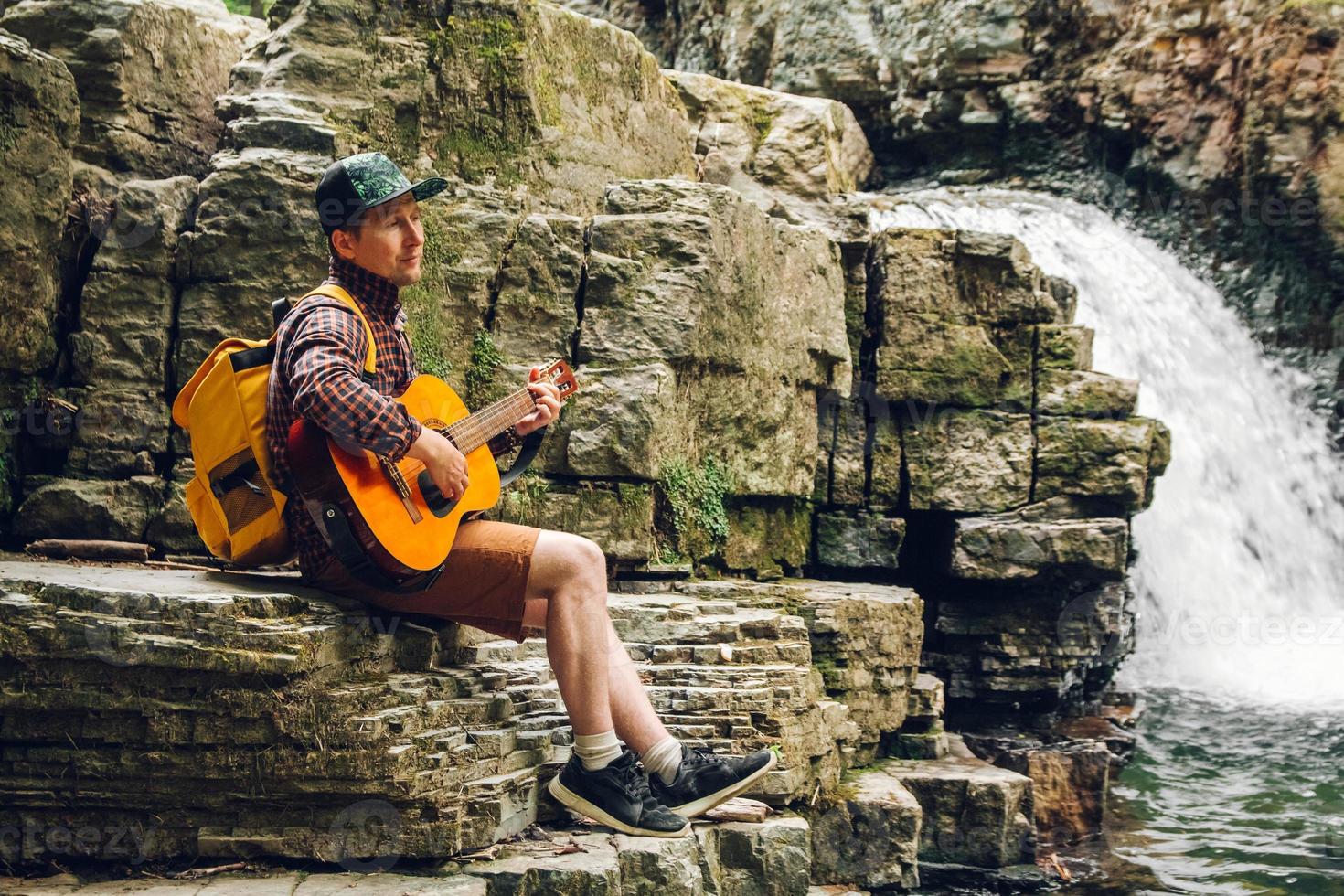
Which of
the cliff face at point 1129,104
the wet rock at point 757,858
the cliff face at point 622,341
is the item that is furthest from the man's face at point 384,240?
the cliff face at point 1129,104

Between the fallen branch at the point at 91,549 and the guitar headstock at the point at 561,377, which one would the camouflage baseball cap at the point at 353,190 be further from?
the fallen branch at the point at 91,549

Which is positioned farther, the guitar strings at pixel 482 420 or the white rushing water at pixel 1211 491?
the white rushing water at pixel 1211 491

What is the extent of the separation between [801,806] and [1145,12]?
11975 mm

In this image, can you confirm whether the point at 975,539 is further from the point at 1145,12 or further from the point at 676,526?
the point at 1145,12

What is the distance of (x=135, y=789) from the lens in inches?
166

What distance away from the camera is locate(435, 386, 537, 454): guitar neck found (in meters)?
4.50

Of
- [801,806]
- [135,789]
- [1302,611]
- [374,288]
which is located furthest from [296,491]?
[1302,611]

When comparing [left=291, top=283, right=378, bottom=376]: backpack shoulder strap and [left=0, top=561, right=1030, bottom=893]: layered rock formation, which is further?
[left=291, top=283, right=378, bottom=376]: backpack shoulder strap

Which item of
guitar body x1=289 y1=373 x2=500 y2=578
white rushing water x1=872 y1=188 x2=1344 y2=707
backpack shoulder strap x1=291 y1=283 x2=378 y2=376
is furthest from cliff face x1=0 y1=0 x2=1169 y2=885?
white rushing water x1=872 y1=188 x2=1344 y2=707

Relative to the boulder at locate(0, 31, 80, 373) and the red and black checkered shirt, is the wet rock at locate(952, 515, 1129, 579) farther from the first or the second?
the boulder at locate(0, 31, 80, 373)

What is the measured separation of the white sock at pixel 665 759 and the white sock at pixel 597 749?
15cm

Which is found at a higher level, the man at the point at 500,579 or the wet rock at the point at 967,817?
the man at the point at 500,579

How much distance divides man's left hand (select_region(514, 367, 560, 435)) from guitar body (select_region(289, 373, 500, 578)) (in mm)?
371

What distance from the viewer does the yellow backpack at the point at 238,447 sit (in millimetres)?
4344
